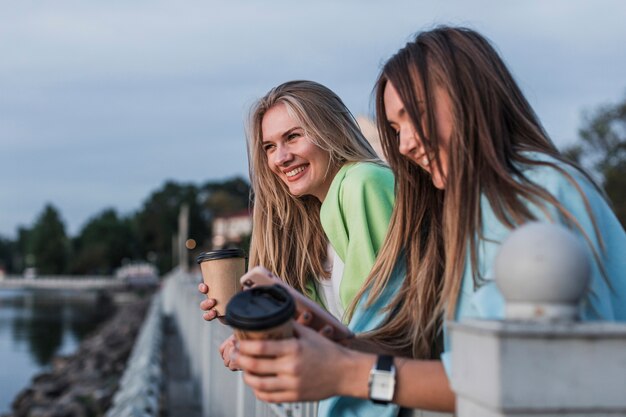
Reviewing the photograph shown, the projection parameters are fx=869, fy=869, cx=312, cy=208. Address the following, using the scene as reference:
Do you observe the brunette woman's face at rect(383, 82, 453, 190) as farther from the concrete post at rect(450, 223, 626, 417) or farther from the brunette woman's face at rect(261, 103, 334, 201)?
the brunette woman's face at rect(261, 103, 334, 201)

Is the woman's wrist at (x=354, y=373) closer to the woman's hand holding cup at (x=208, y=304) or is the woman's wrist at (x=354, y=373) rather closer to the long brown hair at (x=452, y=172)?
the long brown hair at (x=452, y=172)

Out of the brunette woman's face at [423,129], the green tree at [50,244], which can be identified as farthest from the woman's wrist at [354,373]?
the green tree at [50,244]

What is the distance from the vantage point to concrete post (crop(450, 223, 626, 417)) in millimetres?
1562

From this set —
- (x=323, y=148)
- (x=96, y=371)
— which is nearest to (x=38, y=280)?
(x=96, y=371)

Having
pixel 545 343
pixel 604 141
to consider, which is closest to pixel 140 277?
pixel 604 141

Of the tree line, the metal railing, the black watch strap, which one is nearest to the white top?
the metal railing

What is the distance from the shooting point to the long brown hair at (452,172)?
6.53 ft

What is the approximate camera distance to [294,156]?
3434mm

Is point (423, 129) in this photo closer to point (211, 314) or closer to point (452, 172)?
point (452, 172)

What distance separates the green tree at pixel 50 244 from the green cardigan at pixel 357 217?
5341 inches

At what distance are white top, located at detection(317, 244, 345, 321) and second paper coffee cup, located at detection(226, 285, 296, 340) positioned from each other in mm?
1168

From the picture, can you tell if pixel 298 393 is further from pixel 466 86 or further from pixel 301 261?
pixel 301 261

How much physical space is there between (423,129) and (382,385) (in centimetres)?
63

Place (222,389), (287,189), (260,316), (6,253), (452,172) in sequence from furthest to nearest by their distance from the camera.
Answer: (6,253) < (222,389) < (287,189) < (452,172) < (260,316)
